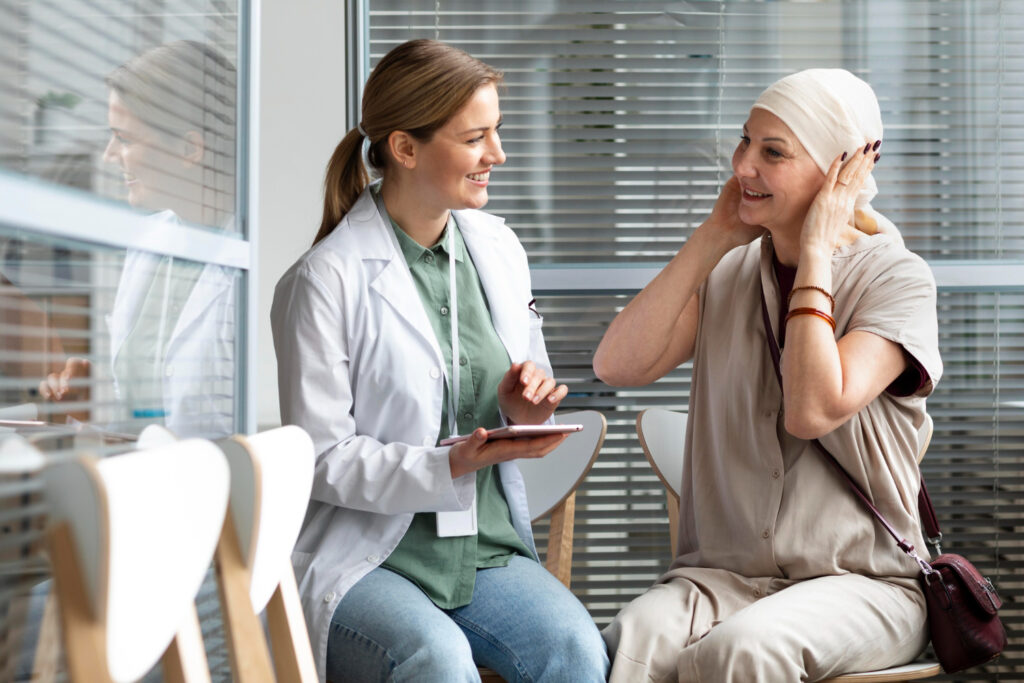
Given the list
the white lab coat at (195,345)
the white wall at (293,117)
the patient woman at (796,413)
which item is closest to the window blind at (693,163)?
the white wall at (293,117)

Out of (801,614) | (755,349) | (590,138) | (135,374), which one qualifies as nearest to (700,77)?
(590,138)

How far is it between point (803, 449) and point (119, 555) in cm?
152

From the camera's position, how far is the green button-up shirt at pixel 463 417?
73.3 inches

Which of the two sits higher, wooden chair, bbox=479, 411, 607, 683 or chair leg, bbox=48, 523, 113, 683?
chair leg, bbox=48, 523, 113, 683

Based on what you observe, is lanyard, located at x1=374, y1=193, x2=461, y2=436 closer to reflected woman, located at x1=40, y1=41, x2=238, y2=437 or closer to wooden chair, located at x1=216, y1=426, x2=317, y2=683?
reflected woman, located at x1=40, y1=41, x2=238, y2=437

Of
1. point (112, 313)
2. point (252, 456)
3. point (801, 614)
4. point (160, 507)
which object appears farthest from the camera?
point (801, 614)

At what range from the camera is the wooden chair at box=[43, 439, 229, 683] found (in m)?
0.69

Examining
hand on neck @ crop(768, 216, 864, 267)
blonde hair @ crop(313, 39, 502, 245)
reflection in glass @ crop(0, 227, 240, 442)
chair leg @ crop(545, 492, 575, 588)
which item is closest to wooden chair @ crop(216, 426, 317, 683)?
reflection in glass @ crop(0, 227, 240, 442)

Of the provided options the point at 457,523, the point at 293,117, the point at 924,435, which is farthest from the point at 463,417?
the point at 293,117

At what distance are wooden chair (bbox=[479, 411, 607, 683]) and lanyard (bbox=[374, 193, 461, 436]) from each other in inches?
13.8

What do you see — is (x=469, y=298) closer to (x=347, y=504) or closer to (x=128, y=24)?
(x=347, y=504)

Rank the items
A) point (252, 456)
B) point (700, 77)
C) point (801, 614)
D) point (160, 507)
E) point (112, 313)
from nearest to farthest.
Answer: point (160, 507) → point (252, 456) → point (112, 313) → point (801, 614) → point (700, 77)

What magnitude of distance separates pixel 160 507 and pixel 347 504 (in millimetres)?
1095

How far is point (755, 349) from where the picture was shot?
2037 millimetres
